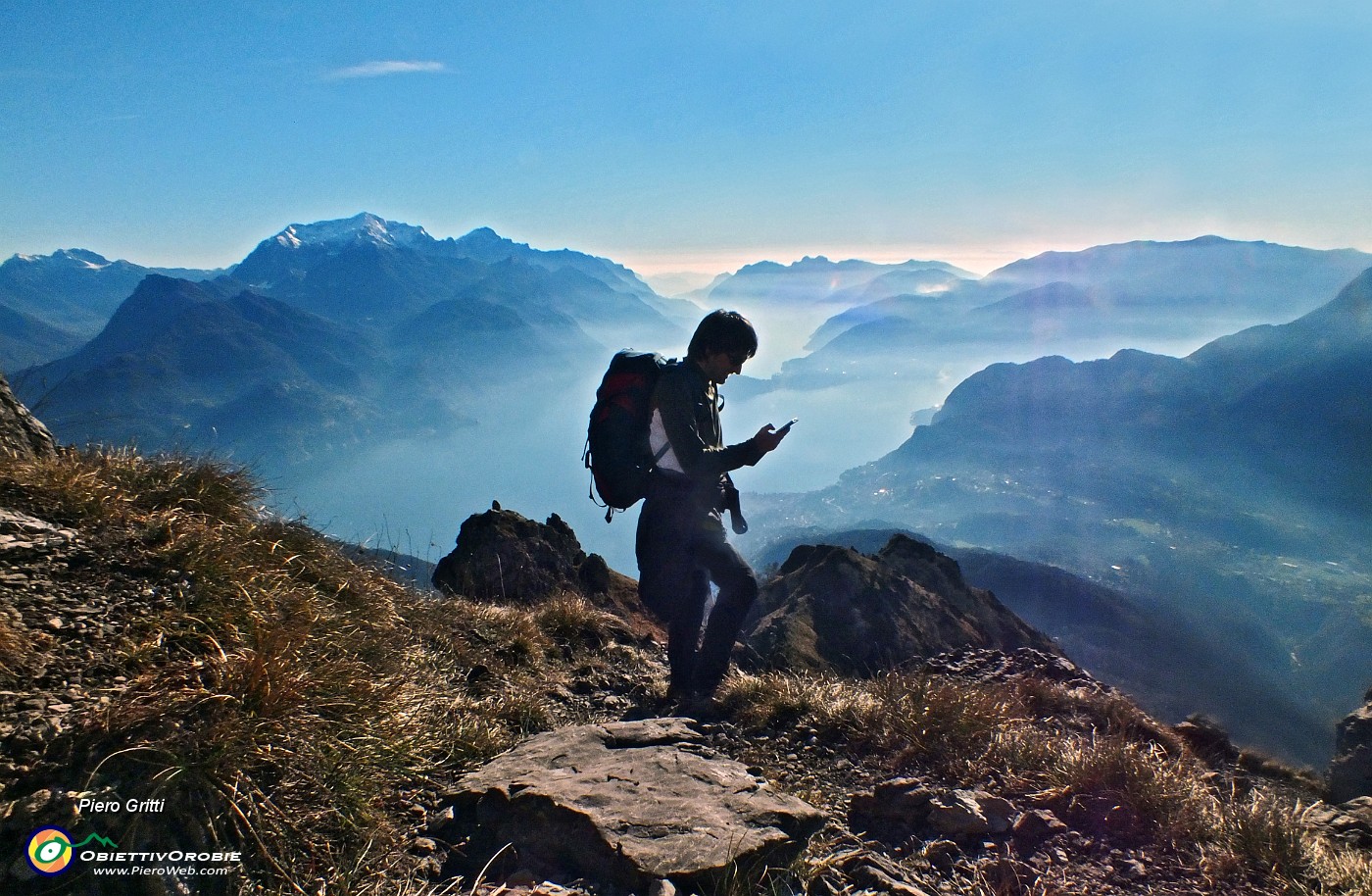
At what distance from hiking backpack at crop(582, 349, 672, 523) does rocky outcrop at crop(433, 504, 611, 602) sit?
14.4ft

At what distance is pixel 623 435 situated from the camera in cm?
530

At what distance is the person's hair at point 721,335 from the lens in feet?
17.3

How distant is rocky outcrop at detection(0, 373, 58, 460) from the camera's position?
4.30m

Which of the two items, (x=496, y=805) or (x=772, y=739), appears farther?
(x=772, y=739)

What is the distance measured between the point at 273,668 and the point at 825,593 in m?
11.4

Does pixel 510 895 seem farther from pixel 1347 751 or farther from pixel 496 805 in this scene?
pixel 1347 751

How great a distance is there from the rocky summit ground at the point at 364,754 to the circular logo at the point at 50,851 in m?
0.02

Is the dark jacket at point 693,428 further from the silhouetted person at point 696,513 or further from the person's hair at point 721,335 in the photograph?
the person's hair at point 721,335

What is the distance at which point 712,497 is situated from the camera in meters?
5.39

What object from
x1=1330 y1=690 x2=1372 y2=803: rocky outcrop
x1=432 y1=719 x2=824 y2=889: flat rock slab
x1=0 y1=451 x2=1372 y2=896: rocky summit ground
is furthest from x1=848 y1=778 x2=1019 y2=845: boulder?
x1=1330 y1=690 x2=1372 y2=803: rocky outcrop

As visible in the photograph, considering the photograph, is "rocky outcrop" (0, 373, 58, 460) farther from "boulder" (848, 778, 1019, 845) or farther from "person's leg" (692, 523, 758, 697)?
"boulder" (848, 778, 1019, 845)

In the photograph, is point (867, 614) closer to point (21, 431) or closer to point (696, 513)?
point (696, 513)

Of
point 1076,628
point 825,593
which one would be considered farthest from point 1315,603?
point 825,593

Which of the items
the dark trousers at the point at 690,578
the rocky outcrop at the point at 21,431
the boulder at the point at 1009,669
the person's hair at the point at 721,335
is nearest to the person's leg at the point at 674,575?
the dark trousers at the point at 690,578
